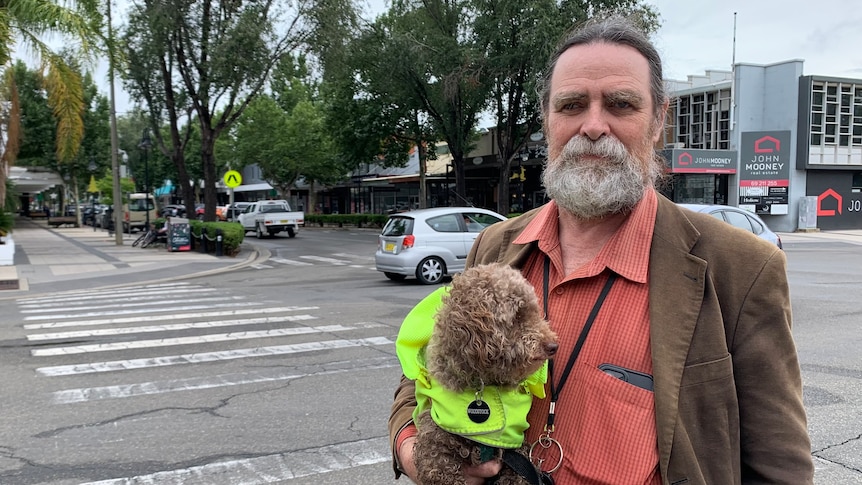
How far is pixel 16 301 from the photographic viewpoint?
460 inches

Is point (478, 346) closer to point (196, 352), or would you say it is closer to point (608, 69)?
point (608, 69)

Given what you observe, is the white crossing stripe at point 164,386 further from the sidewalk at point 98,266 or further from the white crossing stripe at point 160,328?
the sidewalk at point 98,266

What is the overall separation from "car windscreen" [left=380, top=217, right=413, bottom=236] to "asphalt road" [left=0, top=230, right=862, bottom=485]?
2.44 metres

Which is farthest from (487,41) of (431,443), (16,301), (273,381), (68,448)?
(431,443)

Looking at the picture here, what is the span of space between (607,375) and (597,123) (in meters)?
0.71

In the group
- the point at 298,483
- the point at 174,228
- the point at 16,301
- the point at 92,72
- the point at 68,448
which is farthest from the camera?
the point at 174,228

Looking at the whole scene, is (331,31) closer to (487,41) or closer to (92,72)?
(487,41)

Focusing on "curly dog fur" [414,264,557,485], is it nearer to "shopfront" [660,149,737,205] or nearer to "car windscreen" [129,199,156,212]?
"shopfront" [660,149,737,205]

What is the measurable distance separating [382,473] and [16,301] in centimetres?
1088

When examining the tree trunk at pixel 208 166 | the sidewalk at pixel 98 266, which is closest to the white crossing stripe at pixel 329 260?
the sidewalk at pixel 98 266

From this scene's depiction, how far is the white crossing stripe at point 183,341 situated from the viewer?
23.9 feet

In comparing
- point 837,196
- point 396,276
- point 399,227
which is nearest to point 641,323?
point 399,227

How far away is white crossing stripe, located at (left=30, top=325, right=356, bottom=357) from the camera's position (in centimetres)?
728

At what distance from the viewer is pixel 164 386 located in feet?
19.0
